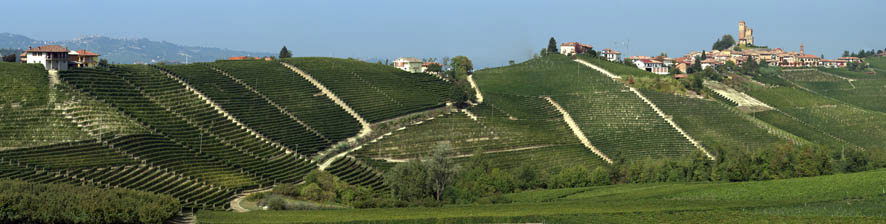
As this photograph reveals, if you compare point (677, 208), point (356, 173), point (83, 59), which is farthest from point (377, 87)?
point (677, 208)

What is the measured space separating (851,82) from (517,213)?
12575 centimetres

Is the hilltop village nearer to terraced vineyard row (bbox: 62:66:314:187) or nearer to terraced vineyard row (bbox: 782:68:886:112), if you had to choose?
terraced vineyard row (bbox: 62:66:314:187)

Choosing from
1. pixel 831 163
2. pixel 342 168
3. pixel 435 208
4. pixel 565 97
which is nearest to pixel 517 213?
pixel 435 208

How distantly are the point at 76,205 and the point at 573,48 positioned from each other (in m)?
115

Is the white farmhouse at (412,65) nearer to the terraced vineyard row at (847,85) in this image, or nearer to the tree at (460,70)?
the tree at (460,70)

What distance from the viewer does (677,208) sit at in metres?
59.9

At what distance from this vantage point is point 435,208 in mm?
63094

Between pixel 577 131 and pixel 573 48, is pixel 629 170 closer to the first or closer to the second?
pixel 577 131

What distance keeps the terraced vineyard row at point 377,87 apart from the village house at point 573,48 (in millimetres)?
43546

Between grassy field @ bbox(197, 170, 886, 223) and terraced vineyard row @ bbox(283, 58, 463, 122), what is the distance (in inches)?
1183

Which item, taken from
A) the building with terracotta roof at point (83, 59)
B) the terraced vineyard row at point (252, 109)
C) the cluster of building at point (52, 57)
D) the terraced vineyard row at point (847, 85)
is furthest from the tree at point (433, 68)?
the terraced vineyard row at point (847, 85)

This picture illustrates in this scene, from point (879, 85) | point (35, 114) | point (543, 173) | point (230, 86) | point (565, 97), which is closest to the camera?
point (35, 114)

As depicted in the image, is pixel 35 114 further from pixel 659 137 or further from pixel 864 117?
pixel 864 117

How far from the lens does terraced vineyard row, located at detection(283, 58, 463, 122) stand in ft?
327
